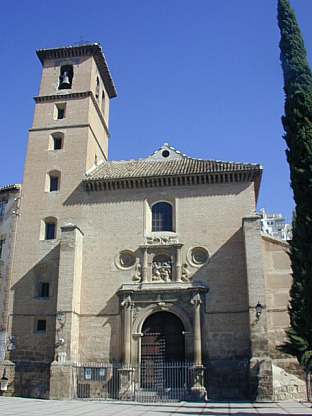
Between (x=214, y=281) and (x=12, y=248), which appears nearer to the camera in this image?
(x=214, y=281)

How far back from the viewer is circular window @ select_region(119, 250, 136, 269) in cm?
2455

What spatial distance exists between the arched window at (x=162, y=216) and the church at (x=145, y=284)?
0.06 meters

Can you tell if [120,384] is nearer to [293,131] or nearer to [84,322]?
[84,322]

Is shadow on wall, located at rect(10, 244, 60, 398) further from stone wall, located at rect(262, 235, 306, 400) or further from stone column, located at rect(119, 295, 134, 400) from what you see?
stone wall, located at rect(262, 235, 306, 400)

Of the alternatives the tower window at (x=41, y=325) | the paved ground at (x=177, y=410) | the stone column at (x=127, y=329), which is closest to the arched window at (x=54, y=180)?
the tower window at (x=41, y=325)

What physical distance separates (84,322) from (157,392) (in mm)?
4948

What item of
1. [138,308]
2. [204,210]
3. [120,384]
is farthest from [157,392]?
[204,210]

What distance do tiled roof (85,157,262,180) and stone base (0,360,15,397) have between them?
33.9 ft

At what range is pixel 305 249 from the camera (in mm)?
14453

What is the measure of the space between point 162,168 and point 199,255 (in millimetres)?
5504

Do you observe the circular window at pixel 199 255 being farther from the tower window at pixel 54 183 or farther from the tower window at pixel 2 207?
the tower window at pixel 2 207

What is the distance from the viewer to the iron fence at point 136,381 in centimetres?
2145

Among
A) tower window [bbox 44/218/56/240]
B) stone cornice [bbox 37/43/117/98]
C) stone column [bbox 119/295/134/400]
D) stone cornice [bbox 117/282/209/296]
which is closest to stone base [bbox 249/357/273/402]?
stone cornice [bbox 117/282/209/296]

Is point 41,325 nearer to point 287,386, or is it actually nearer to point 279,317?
point 279,317
